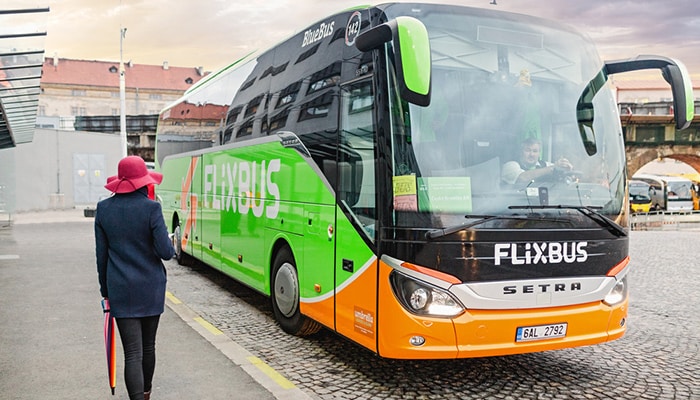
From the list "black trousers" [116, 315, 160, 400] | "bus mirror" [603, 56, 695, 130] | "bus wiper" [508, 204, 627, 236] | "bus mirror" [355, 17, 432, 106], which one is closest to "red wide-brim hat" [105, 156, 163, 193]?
"black trousers" [116, 315, 160, 400]

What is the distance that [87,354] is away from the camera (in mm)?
6316

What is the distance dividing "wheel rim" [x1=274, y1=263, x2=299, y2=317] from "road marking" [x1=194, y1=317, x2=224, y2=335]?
72 cm

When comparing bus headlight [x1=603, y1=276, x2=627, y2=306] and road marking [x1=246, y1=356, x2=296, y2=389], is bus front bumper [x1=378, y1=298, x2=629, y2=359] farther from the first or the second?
road marking [x1=246, y1=356, x2=296, y2=389]

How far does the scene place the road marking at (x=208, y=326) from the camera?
24.2 feet

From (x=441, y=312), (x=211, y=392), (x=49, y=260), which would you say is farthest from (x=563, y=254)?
(x=49, y=260)

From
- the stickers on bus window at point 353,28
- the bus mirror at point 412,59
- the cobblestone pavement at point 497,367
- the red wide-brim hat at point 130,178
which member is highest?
the stickers on bus window at point 353,28

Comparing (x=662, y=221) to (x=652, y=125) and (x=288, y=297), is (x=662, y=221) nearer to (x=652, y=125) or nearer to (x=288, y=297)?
(x=652, y=125)

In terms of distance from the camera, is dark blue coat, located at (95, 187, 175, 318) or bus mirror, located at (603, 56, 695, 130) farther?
bus mirror, located at (603, 56, 695, 130)

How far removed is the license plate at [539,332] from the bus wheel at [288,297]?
8.31ft

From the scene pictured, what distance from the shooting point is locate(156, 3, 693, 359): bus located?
4.98 meters

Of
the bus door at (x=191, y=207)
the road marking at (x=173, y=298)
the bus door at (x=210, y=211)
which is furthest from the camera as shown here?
the bus door at (x=191, y=207)

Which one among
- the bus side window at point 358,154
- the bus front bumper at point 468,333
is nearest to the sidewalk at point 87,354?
the bus front bumper at point 468,333

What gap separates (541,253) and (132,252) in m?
3.01

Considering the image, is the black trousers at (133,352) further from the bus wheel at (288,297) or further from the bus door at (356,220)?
the bus wheel at (288,297)
